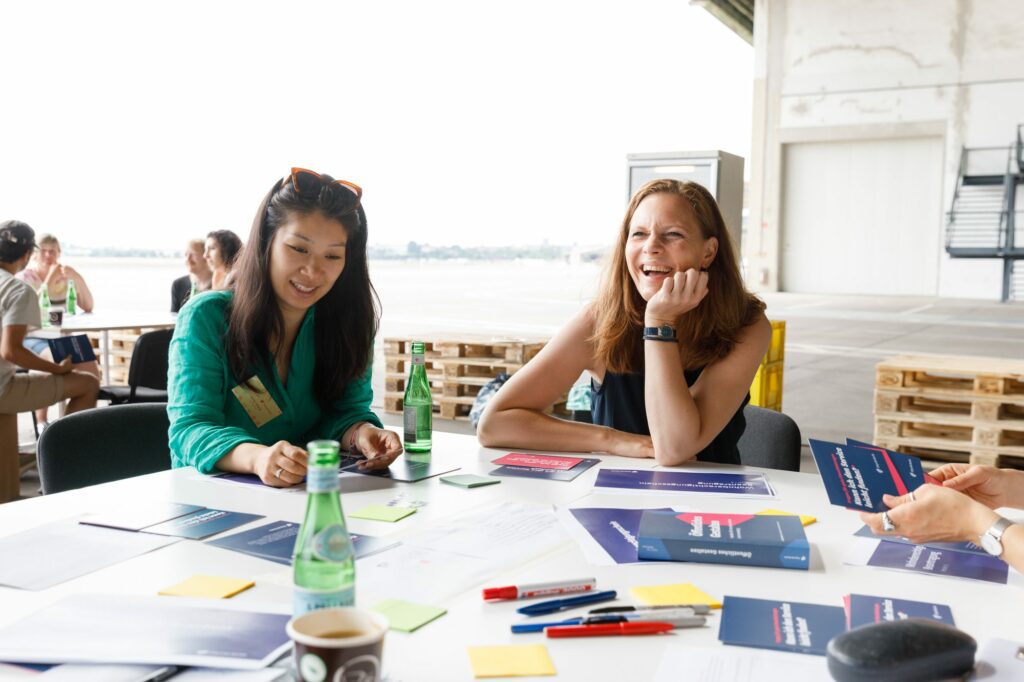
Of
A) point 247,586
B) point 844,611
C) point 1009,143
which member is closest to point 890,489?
point 844,611

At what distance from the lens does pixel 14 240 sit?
4828 mm

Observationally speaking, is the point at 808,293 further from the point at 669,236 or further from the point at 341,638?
the point at 341,638

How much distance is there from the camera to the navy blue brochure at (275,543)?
1.41 metres

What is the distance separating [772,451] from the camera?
245 centimetres

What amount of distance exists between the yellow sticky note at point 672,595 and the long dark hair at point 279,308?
4.33 feet

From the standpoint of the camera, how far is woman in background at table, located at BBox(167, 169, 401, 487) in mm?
2100

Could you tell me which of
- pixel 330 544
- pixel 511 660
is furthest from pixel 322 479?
pixel 511 660

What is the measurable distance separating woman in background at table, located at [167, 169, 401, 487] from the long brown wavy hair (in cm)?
73

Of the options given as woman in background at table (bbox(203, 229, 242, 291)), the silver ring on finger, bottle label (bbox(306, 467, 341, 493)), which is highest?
woman in background at table (bbox(203, 229, 242, 291))

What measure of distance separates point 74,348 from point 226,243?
1430mm

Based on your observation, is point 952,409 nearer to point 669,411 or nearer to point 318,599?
point 669,411

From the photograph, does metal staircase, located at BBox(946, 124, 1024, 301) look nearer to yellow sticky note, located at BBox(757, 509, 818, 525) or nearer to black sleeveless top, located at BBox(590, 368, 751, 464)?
black sleeveless top, located at BBox(590, 368, 751, 464)

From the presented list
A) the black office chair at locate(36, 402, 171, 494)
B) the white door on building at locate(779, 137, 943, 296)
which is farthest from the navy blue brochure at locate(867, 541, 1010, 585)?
the white door on building at locate(779, 137, 943, 296)

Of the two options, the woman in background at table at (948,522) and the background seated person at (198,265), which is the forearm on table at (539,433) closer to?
the woman in background at table at (948,522)
